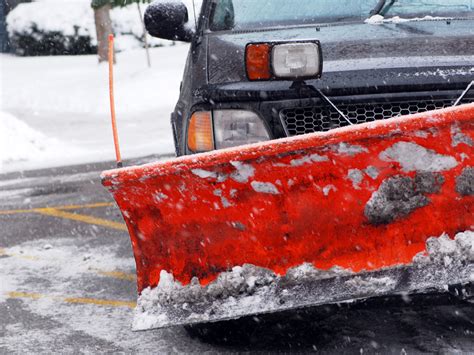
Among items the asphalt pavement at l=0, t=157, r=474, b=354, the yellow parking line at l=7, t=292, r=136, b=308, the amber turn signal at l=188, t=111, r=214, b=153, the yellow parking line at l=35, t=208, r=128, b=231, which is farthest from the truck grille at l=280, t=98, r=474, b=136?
the yellow parking line at l=35, t=208, r=128, b=231

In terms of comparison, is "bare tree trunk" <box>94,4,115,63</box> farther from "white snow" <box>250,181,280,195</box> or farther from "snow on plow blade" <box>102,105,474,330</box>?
"white snow" <box>250,181,280,195</box>

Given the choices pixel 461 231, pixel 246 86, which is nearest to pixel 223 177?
pixel 246 86

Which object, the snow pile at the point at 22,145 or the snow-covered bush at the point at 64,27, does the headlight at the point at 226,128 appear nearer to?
the snow pile at the point at 22,145

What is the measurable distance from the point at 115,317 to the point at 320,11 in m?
1.80

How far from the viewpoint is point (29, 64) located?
79.9 feet

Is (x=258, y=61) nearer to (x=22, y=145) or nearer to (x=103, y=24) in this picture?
(x=22, y=145)

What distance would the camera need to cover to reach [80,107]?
1869 centimetres

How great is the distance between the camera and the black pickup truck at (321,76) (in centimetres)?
391

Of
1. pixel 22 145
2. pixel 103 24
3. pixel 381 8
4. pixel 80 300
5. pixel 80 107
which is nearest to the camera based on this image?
pixel 381 8

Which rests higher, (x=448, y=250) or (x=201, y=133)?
(x=201, y=133)

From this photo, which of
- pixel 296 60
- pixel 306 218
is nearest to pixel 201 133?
pixel 296 60

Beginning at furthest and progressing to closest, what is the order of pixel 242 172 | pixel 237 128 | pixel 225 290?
pixel 237 128
pixel 225 290
pixel 242 172

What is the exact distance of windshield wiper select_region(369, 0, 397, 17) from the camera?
480 cm

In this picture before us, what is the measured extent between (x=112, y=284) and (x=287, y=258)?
210 centimetres
